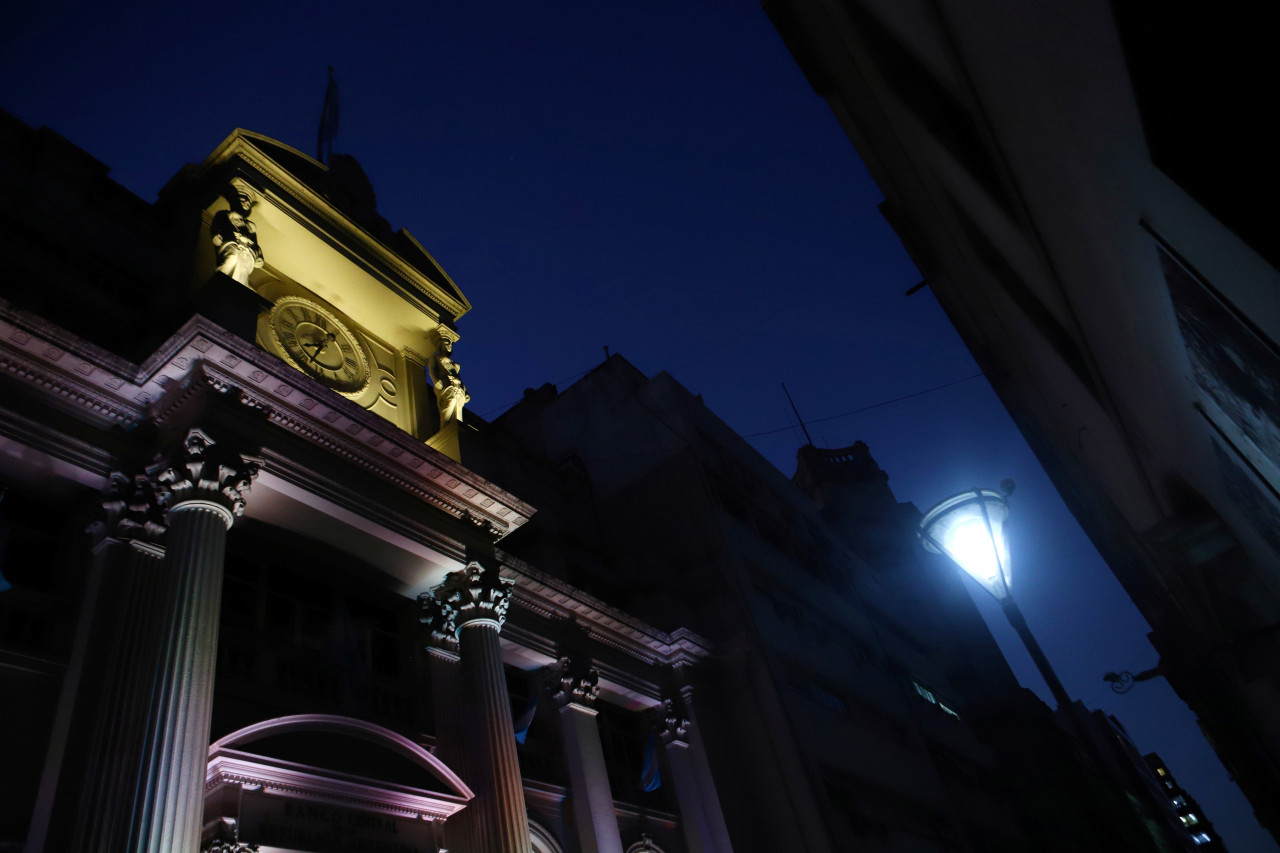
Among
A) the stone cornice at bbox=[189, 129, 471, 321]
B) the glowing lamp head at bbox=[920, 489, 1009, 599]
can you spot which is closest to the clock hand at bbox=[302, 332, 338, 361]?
the stone cornice at bbox=[189, 129, 471, 321]

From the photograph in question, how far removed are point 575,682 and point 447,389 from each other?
6.91m

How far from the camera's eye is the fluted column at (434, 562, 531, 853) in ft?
38.5

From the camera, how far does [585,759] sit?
50.0 ft

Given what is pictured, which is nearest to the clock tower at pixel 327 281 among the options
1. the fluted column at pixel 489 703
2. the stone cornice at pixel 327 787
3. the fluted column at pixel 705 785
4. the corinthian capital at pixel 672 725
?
the fluted column at pixel 489 703

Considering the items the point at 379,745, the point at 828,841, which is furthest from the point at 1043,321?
the point at 828,841

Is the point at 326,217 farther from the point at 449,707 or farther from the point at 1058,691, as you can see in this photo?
the point at 1058,691

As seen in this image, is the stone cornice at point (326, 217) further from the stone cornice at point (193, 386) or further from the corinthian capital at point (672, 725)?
the corinthian capital at point (672, 725)

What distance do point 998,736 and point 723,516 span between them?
21.8m

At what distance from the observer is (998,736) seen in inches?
1395

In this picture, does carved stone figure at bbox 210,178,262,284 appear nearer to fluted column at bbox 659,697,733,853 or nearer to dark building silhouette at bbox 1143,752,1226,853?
fluted column at bbox 659,697,733,853

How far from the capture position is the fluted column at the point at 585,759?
14320 mm

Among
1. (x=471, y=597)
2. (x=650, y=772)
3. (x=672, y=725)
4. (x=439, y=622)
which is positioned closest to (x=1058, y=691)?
(x=471, y=597)

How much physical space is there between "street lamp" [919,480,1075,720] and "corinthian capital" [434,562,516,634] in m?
8.95

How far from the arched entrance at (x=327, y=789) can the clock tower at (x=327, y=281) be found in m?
6.12
